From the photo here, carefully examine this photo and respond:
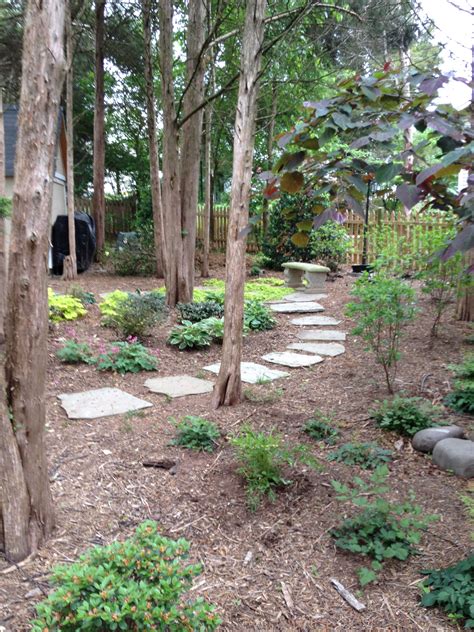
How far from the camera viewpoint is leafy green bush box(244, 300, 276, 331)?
6.62m

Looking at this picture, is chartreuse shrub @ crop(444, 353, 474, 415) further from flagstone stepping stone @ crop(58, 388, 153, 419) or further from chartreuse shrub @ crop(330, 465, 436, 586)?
flagstone stepping stone @ crop(58, 388, 153, 419)

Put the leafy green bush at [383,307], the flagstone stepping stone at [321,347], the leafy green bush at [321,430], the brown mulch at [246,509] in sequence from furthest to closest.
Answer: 1. the flagstone stepping stone at [321,347]
2. the leafy green bush at [383,307]
3. the leafy green bush at [321,430]
4. the brown mulch at [246,509]

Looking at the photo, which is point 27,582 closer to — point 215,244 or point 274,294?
point 274,294

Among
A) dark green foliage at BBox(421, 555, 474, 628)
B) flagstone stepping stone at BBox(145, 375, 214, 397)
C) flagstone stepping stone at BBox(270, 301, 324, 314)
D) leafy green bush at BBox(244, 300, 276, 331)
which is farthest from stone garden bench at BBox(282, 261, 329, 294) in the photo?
dark green foliage at BBox(421, 555, 474, 628)

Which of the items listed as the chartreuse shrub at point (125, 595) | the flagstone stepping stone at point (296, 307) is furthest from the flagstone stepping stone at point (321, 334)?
the chartreuse shrub at point (125, 595)

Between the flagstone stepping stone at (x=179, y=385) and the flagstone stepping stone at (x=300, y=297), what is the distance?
398cm

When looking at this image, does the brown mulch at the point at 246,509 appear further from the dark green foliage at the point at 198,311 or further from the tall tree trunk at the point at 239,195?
the dark green foliage at the point at 198,311

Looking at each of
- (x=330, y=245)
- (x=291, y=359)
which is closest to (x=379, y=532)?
(x=291, y=359)

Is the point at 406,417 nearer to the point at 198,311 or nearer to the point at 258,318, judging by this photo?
the point at 258,318

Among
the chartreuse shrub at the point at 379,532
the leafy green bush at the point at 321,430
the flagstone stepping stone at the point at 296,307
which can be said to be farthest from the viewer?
the flagstone stepping stone at the point at 296,307

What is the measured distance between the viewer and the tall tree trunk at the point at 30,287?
195 cm

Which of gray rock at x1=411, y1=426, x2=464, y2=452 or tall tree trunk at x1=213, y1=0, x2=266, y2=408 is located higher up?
tall tree trunk at x1=213, y1=0, x2=266, y2=408

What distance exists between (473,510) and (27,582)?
5.99 ft

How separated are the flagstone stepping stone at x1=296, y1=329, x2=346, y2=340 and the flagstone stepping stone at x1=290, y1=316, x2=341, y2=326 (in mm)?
335
